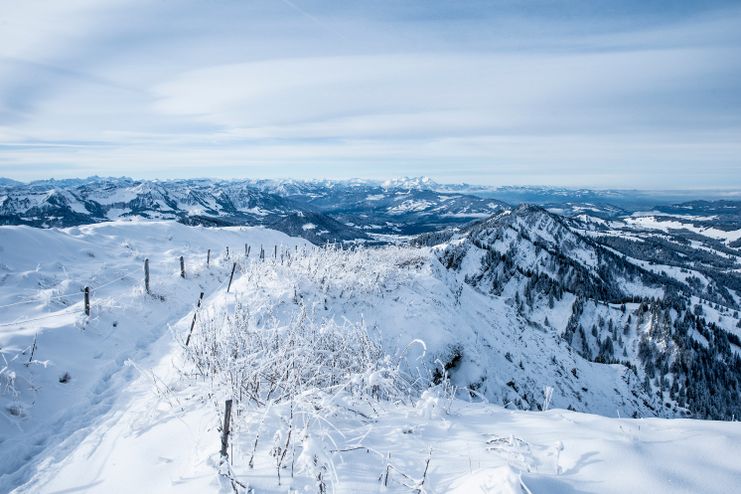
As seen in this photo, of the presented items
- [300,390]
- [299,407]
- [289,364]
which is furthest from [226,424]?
[289,364]

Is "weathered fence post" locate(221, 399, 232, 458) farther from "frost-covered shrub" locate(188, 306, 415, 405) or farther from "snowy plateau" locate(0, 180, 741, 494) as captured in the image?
"frost-covered shrub" locate(188, 306, 415, 405)

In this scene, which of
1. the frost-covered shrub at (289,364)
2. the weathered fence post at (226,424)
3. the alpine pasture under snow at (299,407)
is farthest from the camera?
the frost-covered shrub at (289,364)

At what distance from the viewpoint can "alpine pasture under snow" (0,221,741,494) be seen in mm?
3717

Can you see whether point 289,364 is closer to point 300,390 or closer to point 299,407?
point 300,390

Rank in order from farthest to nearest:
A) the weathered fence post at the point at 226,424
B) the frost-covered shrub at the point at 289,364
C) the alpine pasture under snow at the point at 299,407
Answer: the frost-covered shrub at the point at 289,364 < the weathered fence post at the point at 226,424 < the alpine pasture under snow at the point at 299,407

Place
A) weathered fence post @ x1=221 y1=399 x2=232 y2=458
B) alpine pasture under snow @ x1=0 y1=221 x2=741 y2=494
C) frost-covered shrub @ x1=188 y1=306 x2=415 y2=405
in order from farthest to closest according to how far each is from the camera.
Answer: frost-covered shrub @ x1=188 y1=306 x2=415 y2=405, weathered fence post @ x1=221 y1=399 x2=232 y2=458, alpine pasture under snow @ x1=0 y1=221 x2=741 y2=494

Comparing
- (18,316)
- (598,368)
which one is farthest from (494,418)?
(598,368)

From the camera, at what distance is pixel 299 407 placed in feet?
16.2

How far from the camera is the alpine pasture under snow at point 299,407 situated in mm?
3717

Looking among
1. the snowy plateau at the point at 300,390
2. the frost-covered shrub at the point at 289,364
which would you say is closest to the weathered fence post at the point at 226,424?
the snowy plateau at the point at 300,390

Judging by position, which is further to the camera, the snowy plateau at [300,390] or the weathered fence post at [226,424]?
the weathered fence post at [226,424]

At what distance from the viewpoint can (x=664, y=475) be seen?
3.32 m

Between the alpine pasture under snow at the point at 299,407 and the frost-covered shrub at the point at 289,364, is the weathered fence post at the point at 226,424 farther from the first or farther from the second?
the frost-covered shrub at the point at 289,364

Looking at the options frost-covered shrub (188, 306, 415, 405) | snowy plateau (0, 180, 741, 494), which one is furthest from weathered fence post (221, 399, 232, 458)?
frost-covered shrub (188, 306, 415, 405)
